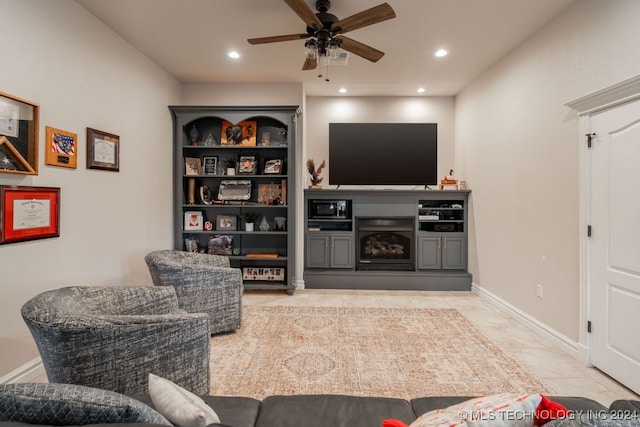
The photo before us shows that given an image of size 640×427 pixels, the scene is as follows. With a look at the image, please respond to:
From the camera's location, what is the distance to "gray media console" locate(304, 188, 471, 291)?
16.3 ft

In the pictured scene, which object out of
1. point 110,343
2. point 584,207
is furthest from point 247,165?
point 584,207

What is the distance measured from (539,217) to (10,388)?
3.87 metres

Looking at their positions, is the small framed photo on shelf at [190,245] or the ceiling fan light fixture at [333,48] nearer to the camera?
the ceiling fan light fixture at [333,48]

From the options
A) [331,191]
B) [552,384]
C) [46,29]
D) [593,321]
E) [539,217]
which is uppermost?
[46,29]

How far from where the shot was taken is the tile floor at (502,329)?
237 cm

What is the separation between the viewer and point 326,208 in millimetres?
5094

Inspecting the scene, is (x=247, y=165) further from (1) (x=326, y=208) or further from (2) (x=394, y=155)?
(2) (x=394, y=155)

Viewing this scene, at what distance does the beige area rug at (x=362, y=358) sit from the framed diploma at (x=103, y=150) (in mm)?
1995

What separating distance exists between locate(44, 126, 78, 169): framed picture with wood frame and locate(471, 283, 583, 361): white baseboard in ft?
14.8

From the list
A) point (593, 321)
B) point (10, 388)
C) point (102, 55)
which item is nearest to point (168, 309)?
point (10, 388)

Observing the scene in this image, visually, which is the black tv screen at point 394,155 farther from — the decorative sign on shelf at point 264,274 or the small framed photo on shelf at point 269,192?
the decorative sign on shelf at point 264,274

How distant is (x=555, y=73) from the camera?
120 inches

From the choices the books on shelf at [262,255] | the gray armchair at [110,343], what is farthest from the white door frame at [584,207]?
the books on shelf at [262,255]

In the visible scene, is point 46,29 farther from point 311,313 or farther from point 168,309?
point 311,313
